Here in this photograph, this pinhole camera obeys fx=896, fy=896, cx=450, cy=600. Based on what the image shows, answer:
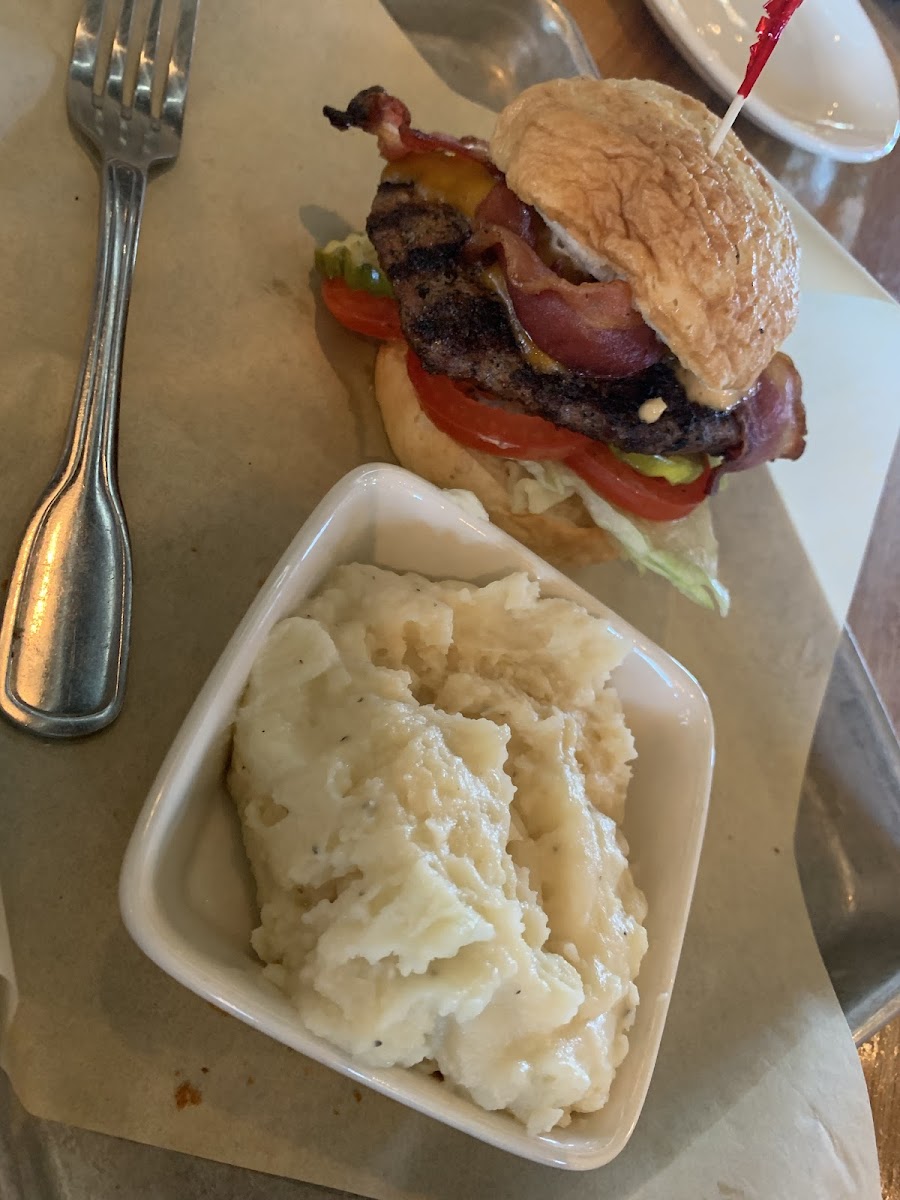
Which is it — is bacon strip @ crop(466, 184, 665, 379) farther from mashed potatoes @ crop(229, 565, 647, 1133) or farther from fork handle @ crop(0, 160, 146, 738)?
fork handle @ crop(0, 160, 146, 738)

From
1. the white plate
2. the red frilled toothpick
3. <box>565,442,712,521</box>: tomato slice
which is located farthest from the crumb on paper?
the white plate

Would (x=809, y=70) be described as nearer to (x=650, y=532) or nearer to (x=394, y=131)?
(x=394, y=131)

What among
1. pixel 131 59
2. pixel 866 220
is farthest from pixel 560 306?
pixel 866 220

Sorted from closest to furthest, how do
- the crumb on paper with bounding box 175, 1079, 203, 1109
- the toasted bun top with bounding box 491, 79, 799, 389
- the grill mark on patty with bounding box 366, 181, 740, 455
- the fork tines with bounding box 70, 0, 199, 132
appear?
the crumb on paper with bounding box 175, 1079, 203, 1109 < the toasted bun top with bounding box 491, 79, 799, 389 < the grill mark on patty with bounding box 366, 181, 740, 455 < the fork tines with bounding box 70, 0, 199, 132

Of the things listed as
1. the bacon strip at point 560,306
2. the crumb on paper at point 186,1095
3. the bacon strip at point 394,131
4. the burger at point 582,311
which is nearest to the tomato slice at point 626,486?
the burger at point 582,311

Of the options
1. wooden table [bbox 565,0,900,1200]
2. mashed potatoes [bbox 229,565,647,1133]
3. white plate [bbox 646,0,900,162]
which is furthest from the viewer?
white plate [bbox 646,0,900,162]

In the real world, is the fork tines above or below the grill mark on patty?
above
